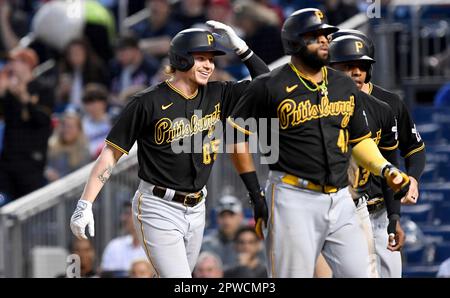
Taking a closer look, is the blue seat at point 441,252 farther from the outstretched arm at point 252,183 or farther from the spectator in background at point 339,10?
the outstretched arm at point 252,183

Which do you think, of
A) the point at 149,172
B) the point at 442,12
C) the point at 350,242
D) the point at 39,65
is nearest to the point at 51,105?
the point at 39,65

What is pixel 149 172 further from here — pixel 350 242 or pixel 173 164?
pixel 350 242

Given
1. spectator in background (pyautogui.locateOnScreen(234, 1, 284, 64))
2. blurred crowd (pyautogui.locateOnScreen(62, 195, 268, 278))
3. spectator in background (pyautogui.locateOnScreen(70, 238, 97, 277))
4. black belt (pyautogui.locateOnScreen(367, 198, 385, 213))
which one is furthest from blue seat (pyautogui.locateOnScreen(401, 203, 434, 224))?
black belt (pyautogui.locateOnScreen(367, 198, 385, 213))

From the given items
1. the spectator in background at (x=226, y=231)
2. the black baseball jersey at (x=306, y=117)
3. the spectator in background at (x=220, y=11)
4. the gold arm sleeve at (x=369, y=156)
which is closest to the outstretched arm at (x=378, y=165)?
the gold arm sleeve at (x=369, y=156)

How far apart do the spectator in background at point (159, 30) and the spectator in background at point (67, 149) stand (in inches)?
61.8

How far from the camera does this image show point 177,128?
6.74m

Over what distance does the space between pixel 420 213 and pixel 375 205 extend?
2858mm

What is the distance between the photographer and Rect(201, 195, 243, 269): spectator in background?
31.6ft

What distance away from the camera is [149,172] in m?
6.74

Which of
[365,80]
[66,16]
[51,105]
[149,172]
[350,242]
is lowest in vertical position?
[350,242]

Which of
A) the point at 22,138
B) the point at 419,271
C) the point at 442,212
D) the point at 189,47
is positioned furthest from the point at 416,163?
the point at 22,138

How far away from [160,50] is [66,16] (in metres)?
1.30

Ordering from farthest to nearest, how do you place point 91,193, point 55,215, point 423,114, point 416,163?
point 55,215 → point 423,114 → point 416,163 → point 91,193

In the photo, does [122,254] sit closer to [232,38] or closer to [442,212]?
[442,212]
